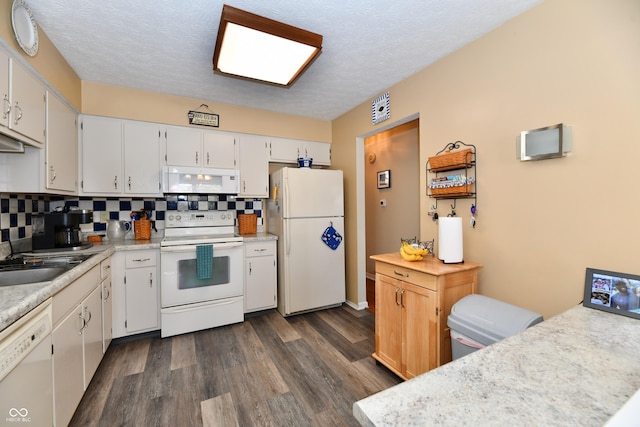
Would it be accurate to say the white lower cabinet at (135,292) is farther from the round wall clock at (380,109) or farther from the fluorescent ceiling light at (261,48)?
the round wall clock at (380,109)

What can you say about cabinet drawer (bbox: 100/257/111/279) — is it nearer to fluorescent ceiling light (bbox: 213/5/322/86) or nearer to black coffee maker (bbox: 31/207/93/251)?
black coffee maker (bbox: 31/207/93/251)

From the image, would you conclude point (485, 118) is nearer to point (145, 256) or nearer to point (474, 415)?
point (474, 415)

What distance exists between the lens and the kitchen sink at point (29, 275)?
1.53m

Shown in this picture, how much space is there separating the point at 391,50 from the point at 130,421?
3.19 meters

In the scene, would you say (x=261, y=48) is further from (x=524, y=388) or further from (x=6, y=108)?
(x=524, y=388)

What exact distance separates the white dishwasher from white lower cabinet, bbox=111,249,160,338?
135 cm

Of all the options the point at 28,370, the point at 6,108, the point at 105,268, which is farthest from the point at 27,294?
the point at 105,268

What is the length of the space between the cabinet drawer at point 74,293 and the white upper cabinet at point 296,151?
7.26 feet

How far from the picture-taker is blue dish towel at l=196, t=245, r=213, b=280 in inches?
107

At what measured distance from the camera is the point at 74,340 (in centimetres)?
161

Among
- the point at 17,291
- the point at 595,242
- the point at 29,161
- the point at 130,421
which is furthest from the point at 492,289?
the point at 29,161

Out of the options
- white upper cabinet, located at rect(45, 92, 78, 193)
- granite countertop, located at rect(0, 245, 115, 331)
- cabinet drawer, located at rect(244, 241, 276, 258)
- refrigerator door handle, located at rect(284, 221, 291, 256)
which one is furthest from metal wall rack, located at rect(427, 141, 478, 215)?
white upper cabinet, located at rect(45, 92, 78, 193)

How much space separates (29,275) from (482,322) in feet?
8.73

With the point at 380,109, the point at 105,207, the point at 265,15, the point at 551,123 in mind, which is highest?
the point at 265,15
